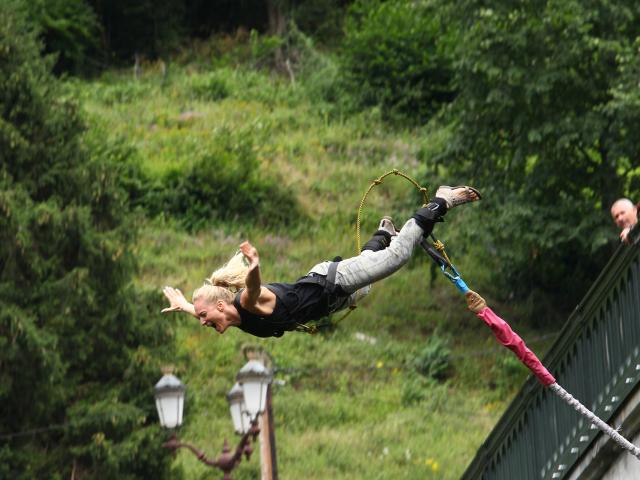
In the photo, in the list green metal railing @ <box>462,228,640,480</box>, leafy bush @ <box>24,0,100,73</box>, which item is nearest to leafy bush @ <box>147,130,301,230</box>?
leafy bush @ <box>24,0,100,73</box>

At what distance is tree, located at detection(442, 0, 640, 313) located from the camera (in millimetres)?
28562

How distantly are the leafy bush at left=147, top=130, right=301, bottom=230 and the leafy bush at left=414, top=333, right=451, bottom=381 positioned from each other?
28.7 feet

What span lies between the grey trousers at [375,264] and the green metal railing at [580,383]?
301 cm

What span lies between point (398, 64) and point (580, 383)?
33277 mm

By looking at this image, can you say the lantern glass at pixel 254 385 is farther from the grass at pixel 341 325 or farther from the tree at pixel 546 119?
the tree at pixel 546 119

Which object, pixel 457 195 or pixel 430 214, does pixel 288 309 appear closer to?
pixel 430 214

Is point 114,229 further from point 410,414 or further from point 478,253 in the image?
point 478,253

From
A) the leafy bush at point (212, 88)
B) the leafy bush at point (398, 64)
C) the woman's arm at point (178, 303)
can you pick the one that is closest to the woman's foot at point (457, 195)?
the woman's arm at point (178, 303)

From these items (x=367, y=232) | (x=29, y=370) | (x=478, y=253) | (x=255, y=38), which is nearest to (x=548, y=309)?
(x=478, y=253)

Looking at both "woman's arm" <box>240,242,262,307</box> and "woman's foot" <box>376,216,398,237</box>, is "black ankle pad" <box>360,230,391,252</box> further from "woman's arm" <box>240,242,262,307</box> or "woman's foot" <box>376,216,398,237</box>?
"woman's arm" <box>240,242,262,307</box>

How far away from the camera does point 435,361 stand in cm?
3125

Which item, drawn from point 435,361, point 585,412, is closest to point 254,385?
point 585,412

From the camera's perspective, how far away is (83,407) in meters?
23.6

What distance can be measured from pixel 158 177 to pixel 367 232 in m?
6.23
